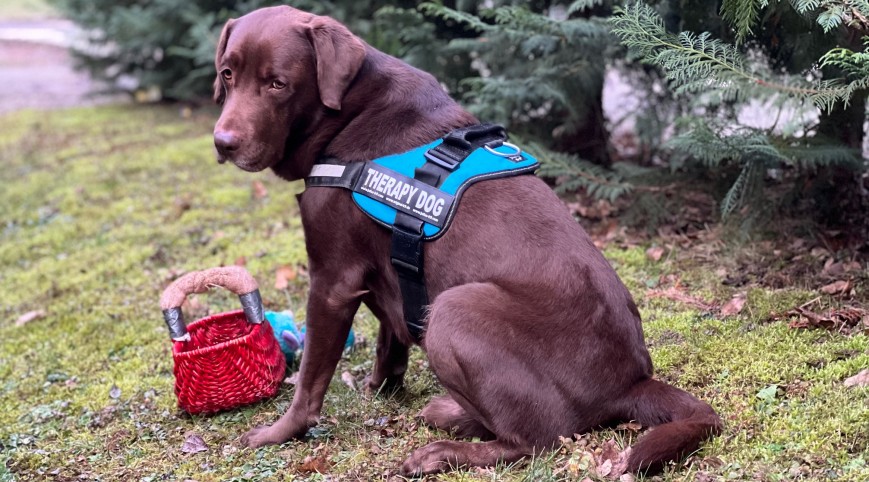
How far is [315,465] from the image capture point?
3312 millimetres

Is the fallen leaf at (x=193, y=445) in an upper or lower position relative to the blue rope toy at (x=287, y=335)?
lower

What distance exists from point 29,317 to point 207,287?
2216mm

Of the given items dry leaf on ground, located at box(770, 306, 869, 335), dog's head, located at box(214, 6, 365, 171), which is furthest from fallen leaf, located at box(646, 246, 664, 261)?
dog's head, located at box(214, 6, 365, 171)

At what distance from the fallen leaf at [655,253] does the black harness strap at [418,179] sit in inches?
80.3

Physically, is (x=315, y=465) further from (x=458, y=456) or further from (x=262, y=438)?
(x=458, y=456)

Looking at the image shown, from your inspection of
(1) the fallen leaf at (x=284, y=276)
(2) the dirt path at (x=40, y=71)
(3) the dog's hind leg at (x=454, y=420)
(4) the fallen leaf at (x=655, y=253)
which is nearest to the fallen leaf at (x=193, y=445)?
(3) the dog's hind leg at (x=454, y=420)

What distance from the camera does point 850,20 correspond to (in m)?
3.50

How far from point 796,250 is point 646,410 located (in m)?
2.16

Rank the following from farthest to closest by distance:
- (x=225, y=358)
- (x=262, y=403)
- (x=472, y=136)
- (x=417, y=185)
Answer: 1. (x=262, y=403)
2. (x=225, y=358)
3. (x=472, y=136)
4. (x=417, y=185)

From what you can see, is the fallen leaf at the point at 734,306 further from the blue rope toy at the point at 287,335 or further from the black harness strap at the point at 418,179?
the blue rope toy at the point at 287,335

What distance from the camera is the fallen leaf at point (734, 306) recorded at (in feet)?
13.9

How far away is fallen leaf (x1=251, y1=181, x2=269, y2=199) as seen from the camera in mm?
7513

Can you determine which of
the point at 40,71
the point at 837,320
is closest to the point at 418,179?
the point at 837,320

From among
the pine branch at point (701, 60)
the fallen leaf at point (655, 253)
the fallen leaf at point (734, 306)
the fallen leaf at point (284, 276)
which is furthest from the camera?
the fallen leaf at point (284, 276)
